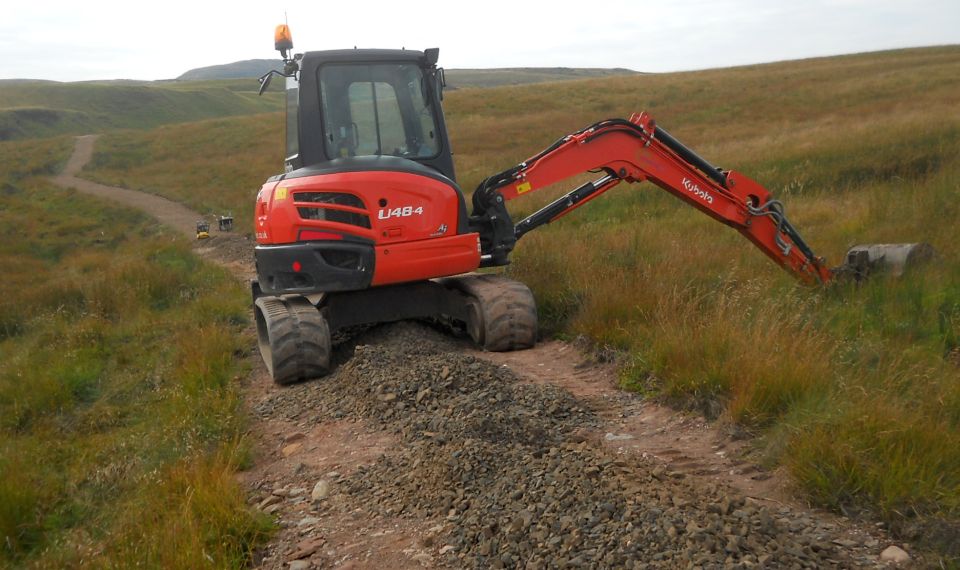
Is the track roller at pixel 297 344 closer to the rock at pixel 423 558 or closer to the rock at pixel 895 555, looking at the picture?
the rock at pixel 423 558

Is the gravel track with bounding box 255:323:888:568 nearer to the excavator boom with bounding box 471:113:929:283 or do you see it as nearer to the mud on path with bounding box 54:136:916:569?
the mud on path with bounding box 54:136:916:569

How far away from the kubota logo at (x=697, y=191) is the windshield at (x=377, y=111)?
239 centimetres

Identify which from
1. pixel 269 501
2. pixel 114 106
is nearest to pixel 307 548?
pixel 269 501

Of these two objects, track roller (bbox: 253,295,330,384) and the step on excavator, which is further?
the step on excavator

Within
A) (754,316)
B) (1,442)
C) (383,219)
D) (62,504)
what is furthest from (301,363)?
(754,316)

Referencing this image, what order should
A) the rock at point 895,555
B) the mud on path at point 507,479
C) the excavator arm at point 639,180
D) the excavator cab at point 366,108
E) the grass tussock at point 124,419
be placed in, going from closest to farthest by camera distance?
the rock at point 895,555, the mud on path at point 507,479, the grass tussock at point 124,419, the excavator cab at point 366,108, the excavator arm at point 639,180

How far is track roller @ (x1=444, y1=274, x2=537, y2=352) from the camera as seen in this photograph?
7285 mm

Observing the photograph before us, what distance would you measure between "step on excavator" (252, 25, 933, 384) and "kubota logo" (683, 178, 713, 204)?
0.04ft

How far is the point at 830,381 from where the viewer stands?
480 cm

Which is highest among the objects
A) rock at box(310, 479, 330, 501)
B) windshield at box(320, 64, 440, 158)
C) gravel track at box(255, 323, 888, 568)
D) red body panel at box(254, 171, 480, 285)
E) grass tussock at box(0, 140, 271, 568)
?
windshield at box(320, 64, 440, 158)

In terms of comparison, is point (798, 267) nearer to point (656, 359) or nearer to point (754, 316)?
point (754, 316)

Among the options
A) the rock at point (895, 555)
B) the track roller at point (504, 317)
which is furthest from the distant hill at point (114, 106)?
the rock at point (895, 555)

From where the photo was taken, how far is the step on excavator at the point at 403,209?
7031 mm

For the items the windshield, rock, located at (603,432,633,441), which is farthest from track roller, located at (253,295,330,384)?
rock, located at (603,432,633,441)
